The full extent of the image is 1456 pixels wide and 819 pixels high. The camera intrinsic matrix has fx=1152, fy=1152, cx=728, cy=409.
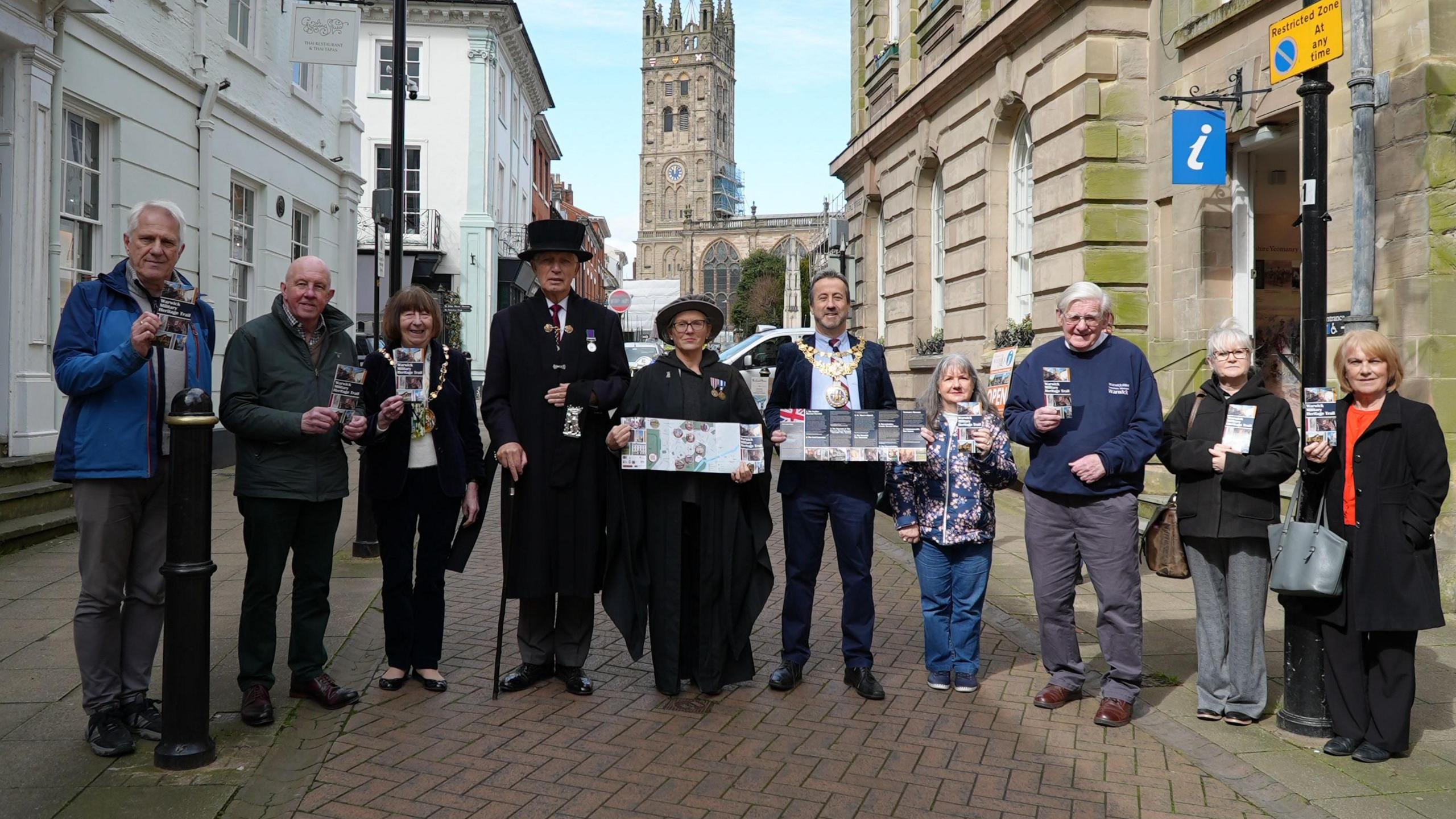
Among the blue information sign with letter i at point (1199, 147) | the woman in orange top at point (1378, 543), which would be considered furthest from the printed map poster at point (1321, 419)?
the blue information sign with letter i at point (1199, 147)

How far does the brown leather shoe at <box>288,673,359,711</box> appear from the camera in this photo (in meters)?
5.27

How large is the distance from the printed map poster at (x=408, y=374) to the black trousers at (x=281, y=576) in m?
0.58

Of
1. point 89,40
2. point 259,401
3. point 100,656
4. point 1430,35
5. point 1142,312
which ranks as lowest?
point 100,656

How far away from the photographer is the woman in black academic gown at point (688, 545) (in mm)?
5617

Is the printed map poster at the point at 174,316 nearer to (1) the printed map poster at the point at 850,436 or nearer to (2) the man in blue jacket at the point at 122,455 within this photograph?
(2) the man in blue jacket at the point at 122,455

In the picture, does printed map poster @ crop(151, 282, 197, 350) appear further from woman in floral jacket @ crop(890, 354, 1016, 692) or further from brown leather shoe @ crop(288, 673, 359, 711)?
woman in floral jacket @ crop(890, 354, 1016, 692)

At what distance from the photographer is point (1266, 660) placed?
245 inches

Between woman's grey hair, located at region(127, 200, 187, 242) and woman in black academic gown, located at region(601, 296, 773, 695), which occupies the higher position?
woman's grey hair, located at region(127, 200, 187, 242)

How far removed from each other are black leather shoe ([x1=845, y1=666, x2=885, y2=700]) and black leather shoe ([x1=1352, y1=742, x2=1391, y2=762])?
2.03 meters

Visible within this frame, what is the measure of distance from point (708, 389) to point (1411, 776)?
338 cm

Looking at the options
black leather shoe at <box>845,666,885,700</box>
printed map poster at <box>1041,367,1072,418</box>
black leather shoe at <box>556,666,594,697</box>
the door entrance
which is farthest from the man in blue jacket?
the door entrance

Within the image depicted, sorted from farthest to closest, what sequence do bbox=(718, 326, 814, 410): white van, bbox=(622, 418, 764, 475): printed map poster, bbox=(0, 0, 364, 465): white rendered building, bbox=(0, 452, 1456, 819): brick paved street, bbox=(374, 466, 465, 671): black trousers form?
bbox=(718, 326, 814, 410): white van
bbox=(0, 0, 364, 465): white rendered building
bbox=(374, 466, 465, 671): black trousers
bbox=(622, 418, 764, 475): printed map poster
bbox=(0, 452, 1456, 819): brick paved street

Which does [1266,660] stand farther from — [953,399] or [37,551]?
[37,551]

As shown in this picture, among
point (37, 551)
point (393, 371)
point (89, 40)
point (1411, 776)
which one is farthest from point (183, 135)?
point (1411, 776)
